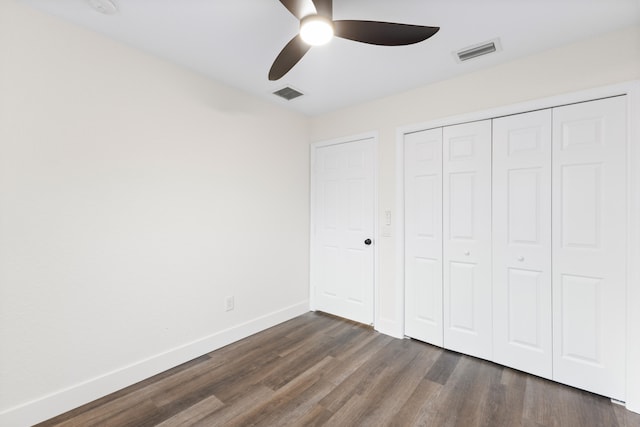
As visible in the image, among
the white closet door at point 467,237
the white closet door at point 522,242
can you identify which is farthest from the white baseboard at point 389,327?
the white closet door at point 522,242

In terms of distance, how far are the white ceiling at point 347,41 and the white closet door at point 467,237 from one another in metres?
0.62

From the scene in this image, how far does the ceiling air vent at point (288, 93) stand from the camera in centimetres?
280

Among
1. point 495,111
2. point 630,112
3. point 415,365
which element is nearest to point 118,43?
point 495,111

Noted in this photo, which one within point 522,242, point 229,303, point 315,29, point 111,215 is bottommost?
point 229,303

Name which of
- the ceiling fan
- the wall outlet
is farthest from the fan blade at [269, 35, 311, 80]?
the wall outlet

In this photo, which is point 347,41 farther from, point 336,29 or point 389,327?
point 389,327

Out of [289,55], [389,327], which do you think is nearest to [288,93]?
[289,55]

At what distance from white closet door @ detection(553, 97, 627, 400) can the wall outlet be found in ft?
8.74

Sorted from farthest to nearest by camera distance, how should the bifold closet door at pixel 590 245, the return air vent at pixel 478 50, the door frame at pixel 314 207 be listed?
the door frame at pixel 314 207 < the return air vent at pixel 478 50 < the bifold closet door at pixel 590 245

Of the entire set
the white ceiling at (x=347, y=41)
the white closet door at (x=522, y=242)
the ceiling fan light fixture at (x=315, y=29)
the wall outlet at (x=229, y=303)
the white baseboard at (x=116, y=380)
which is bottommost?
the white baseboard at (x=116, y=380)

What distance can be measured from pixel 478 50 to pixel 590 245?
1604 millimetres

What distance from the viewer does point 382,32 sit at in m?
1.49

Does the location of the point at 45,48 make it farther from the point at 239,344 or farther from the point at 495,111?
the point at 495,111

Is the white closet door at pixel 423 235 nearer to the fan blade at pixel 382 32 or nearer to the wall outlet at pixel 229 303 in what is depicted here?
the fan blade at pixel 382 32
